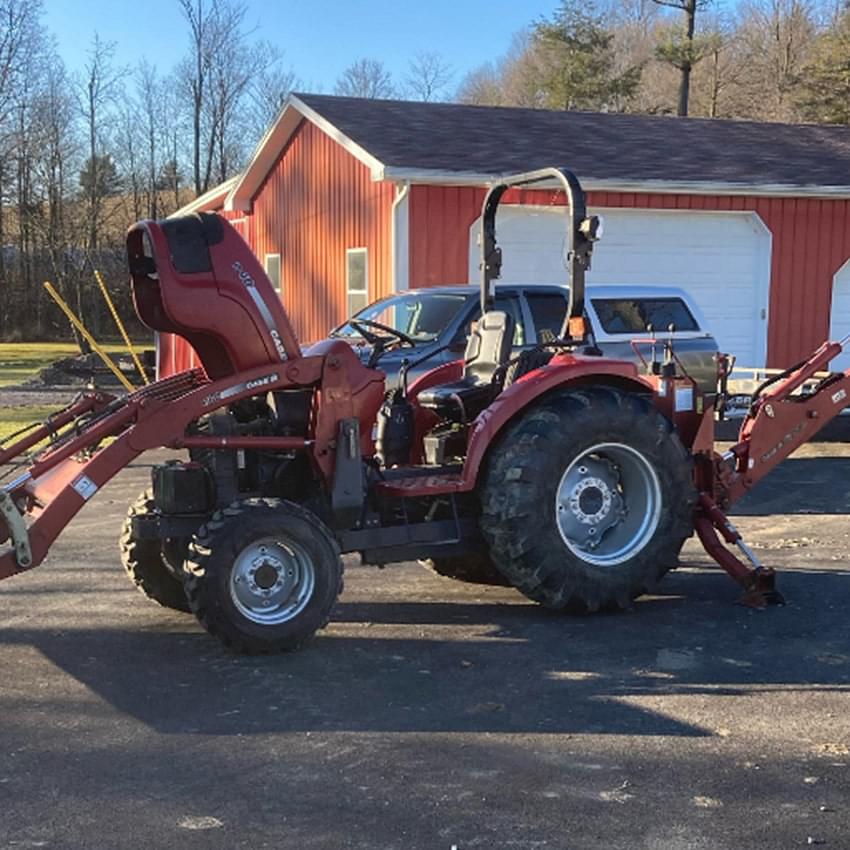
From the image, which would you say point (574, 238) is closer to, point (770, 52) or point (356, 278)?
point (356, 278)

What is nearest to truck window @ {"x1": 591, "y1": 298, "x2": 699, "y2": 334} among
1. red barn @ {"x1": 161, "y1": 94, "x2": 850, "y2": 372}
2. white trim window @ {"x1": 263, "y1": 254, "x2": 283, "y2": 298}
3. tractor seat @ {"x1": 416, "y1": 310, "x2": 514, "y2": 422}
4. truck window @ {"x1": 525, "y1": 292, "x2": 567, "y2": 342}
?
truck window @ {"x1": 525, "y1": 292, "x2": 567, "y2": 342}

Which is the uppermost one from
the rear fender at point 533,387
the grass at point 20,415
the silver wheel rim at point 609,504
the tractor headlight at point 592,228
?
the tractor headlight at point 592,228

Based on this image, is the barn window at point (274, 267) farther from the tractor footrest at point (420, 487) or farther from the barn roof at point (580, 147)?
the tractor footrest at point (420, 487)

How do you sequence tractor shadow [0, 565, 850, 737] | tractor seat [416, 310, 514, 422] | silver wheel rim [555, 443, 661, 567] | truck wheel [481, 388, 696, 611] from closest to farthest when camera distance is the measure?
1. tractor shadow [0, 565, 850, 737]
2. truck wheel [481, 388, 696, 611]
3. silver wheel rim [555, 443, 661, 567]
4. tractor seat [416, 310, 514, 422]

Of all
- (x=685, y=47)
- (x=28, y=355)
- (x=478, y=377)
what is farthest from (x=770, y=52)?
(x=478, y=377)

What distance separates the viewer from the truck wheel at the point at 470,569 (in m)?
6.89

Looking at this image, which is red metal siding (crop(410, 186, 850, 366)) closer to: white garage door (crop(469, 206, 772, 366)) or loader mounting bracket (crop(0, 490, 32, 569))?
white garage door (crop(469, 206, 772, 366))

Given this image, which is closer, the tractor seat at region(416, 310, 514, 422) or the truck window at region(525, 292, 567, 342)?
the tractor seat at region(416, 310, 514, 422)

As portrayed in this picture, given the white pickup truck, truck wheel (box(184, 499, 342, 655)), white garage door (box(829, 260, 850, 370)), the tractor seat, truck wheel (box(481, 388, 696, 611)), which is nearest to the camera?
truck wheel (box(184, 499, 342, 655))

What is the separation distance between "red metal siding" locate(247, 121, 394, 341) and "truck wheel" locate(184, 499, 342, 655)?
9.44m

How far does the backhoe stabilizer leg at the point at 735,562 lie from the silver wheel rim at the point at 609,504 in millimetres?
415

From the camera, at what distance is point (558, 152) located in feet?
52.9

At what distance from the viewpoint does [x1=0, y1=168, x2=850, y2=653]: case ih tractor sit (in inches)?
212

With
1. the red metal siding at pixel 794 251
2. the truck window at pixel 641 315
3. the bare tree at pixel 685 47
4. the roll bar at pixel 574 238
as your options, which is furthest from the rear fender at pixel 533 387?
the bare tree at pixel 685 47
